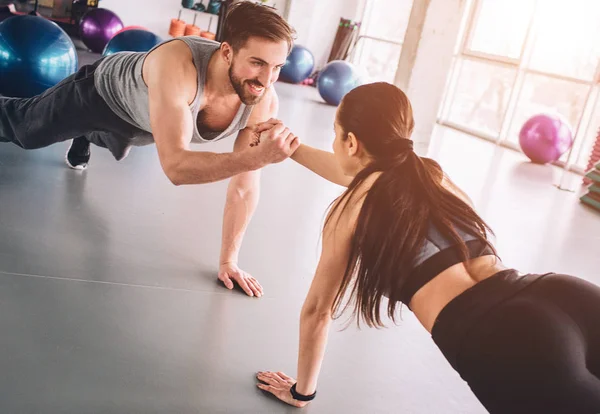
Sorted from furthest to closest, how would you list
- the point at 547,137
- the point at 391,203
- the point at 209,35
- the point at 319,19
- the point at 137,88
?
1. the point at 319,19
2. the point at 209,35
3. the point at 547,137
4. the point at 137,88
5. the point at 391,203

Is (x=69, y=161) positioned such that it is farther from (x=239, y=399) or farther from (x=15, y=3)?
(x=15, y=3)

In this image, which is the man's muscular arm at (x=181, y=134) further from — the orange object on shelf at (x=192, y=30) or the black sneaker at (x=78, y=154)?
the orange object on shelf at (x=192, y=30)

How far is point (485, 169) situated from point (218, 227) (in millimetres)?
3641

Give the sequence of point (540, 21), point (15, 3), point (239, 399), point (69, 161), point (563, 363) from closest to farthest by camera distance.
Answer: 1. point (563, 363)
2. point (239, 399)
3. point (69, 161)
4. point (540, 21)
5. point (15, 3)

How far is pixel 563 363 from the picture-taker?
3.75 ft

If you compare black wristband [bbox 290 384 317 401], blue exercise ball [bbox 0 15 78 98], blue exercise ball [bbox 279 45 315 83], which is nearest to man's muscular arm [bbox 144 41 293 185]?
black wristband [bbox 290 384 317 401]

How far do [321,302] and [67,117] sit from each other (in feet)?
5.32

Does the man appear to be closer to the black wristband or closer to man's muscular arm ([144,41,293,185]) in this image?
man's muscular arm ([144,41,293,185])

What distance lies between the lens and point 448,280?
4.26 ft

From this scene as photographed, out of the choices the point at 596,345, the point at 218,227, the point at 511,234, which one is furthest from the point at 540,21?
the point at 596,345

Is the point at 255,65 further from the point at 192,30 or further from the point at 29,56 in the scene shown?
the point at 192,30

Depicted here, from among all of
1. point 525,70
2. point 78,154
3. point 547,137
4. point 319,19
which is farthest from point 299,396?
point 319,19

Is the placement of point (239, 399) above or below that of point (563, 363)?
below

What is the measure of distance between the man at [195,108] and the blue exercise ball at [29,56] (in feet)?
3.87
